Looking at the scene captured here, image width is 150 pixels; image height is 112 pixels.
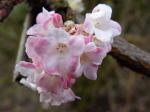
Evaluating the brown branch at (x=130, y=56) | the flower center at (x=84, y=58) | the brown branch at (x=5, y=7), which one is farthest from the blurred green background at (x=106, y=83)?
the flower center at (x=84, y=58)

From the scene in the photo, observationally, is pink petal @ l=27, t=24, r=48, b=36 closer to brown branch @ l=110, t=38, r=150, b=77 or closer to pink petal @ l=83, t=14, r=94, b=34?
pink petal @ l=83, t=14, r=94, b=34

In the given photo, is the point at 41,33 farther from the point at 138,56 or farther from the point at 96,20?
the point at 138,56

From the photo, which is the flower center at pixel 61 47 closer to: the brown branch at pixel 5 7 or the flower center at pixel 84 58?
the flower center at pixel 84 58

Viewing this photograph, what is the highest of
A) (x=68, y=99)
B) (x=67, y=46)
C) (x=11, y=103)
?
(x=67, y=46)

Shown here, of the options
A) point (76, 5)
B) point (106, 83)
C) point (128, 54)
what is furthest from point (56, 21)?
point (106, 83)

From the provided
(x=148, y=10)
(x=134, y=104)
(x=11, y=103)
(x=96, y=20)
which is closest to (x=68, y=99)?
(x=96, y=20)

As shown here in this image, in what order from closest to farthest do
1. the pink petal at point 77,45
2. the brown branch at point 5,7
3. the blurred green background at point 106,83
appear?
the pink petal at point 77,45 < the brown branch at point 5,7 < the blurred green background at point 106,83
